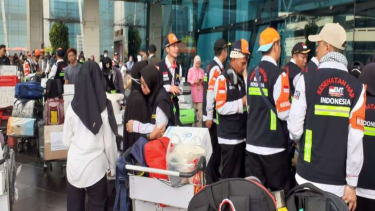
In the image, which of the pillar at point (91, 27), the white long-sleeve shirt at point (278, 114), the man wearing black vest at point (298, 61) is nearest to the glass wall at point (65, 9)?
Result: the pillar at point (91, 27)

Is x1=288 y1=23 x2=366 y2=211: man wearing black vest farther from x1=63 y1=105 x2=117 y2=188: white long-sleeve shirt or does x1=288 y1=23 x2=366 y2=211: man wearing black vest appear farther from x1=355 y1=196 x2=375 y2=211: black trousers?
x1=63 y1=105 x2=117 y2=188: white long-sleeve shirt

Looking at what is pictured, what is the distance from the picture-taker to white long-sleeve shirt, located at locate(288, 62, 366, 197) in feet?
8.98

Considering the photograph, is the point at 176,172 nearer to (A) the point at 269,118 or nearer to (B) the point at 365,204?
(A) the point at 269,118

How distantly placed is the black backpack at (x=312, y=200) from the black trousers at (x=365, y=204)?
3.72 ft

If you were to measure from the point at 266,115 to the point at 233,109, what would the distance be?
0.78m

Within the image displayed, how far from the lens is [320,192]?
2143mm

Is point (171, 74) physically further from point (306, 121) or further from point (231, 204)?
point (231, 204)

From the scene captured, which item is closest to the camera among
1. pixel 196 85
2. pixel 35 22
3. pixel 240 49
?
pixel 240 49

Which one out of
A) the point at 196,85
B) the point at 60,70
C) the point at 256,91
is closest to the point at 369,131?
the point at 256,91

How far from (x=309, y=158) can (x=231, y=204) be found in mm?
1172

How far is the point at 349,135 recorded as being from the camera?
276 cm

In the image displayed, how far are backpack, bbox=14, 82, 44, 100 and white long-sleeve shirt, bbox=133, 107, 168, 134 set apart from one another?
4.24 m

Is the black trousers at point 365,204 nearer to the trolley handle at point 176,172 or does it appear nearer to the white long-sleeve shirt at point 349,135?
the white long-sleeve shirt at point 349,135

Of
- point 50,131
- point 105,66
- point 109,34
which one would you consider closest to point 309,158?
point 50,131
